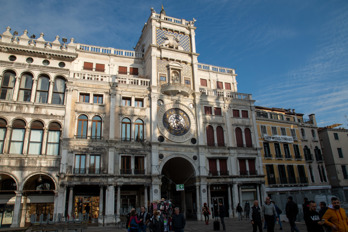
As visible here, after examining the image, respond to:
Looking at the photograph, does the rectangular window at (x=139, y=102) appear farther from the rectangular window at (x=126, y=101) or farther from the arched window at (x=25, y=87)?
the arched window at (x=25, y=87)

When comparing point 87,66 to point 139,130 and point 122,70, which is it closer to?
point 122,70

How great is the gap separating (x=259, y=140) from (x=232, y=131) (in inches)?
223

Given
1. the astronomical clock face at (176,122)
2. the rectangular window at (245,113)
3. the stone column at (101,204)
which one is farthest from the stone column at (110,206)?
the rectangular window at (245,113)

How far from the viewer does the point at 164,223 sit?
1312cm

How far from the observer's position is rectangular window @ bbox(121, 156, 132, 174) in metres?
29.0

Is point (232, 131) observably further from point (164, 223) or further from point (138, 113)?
point (164, 223)

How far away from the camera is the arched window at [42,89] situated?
2856 centimetres

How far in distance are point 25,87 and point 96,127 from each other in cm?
861

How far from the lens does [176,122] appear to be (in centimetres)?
3300

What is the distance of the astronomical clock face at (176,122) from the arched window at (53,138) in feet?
36.6

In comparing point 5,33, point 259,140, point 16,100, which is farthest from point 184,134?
point 5,33

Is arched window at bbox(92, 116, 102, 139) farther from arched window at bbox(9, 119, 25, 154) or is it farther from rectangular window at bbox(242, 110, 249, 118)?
rectangular window at bbox(242, 110, 249, 118)

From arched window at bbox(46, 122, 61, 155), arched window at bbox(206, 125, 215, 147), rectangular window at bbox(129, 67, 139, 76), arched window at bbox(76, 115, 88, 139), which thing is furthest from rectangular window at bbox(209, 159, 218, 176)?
arched window at bbox(46, 122, 61, 155)

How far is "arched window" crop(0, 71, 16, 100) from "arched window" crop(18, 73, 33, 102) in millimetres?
829
